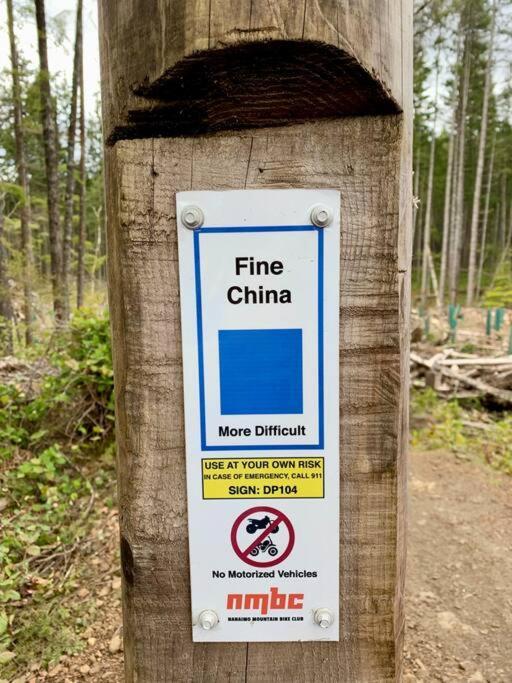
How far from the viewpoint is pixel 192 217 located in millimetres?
977

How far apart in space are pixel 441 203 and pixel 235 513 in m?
44.5

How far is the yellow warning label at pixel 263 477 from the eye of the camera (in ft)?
3.33

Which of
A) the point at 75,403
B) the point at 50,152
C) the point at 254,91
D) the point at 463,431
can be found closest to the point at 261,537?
the point at 254,91

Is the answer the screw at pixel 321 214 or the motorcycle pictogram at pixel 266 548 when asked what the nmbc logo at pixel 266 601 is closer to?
the motorcycle pictogram at pixel 266 548

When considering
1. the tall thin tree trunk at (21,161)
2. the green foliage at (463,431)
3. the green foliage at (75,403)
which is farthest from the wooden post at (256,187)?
the tall thin tree trunk at (21,161)

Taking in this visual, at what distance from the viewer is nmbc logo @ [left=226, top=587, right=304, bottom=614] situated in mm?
1049

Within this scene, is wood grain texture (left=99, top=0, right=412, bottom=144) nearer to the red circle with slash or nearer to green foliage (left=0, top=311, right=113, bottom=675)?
the red circle with slash

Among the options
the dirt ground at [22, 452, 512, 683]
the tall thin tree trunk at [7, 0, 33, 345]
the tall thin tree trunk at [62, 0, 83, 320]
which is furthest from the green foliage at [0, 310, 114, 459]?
the tall thin tree trunk at [62, 0, 83, 320]

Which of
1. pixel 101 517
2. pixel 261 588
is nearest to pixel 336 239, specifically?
pixel 261 588

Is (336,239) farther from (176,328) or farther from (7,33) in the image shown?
(7,33)

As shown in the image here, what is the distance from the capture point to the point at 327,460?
3.31 ft

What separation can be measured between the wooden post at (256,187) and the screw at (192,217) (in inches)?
1.4

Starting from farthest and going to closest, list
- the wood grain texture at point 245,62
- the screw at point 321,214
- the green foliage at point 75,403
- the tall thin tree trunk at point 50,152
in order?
the tall thin tree trunk at point 50,152, the green foliage at point 75,403, the screw at point 321,214, the wood grain texture at point 245,62

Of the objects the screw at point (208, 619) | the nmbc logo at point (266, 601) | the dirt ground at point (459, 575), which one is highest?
the nmbc logo at point (266, 601)
